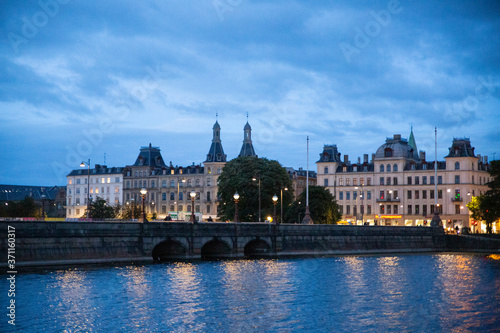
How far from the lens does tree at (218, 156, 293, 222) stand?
116 m

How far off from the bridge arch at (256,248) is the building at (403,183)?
2313 inches

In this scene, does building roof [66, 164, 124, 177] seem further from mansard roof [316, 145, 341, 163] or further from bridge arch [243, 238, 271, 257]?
bridge arch [243, 238, 271, 257]

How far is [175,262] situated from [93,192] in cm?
12591

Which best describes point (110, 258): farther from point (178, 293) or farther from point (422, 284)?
point (422, 284)

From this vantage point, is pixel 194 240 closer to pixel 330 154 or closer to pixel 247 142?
pixel 330 154

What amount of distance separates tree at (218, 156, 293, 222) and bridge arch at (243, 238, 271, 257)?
2945 centimetres

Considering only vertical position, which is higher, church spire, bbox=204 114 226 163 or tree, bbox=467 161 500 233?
church spire, bbox=204 114 226 163

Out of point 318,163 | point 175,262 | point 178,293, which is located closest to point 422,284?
point 178,293

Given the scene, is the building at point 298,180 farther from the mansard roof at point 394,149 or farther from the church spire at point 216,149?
the mansard roof at point 394,149

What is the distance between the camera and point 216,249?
78312mm

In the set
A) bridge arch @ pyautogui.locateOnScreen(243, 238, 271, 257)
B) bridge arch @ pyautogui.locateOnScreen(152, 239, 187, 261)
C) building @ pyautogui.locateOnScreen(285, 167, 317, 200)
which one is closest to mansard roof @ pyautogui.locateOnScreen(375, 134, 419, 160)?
building @ pyautogui.locateOnScreen(285, 167, 317, 200)

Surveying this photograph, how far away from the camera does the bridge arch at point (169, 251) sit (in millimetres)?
72944

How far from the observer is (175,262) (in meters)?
70.4

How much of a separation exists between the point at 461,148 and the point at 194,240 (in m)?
86.9
